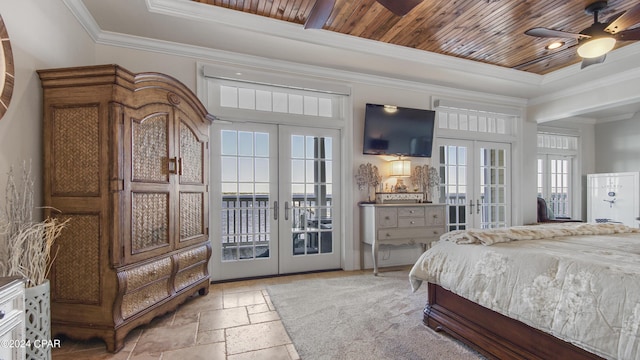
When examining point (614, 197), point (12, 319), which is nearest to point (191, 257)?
point (12, 319)

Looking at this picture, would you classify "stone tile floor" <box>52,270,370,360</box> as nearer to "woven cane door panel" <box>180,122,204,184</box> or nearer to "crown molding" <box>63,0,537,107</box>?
"woven cane door panel" <box>180,122,204,184</box>

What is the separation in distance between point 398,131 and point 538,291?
118 inches

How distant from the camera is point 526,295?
5.66ft

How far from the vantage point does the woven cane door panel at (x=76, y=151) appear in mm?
2150

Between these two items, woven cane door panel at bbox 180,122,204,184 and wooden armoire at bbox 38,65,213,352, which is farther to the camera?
woven cane door panel at bbox 180,122,204,184

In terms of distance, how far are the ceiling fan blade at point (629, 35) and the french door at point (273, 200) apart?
2.95 meters

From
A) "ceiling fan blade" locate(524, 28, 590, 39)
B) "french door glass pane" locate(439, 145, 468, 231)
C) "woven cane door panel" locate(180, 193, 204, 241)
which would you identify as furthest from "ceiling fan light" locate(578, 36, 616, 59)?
"woven cane door panel" locate(180, 193, 204, 241)

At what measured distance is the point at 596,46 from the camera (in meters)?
2.94

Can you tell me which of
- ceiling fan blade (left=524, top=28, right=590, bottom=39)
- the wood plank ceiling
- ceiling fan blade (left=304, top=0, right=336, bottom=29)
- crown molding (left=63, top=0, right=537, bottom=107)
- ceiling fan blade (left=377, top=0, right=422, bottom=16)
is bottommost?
ceiling fan blade (left=377, top=0, right=422, bottom=16)

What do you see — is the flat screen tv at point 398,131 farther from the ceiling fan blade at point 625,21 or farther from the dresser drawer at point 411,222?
the ceiling fan blade at point 625,21

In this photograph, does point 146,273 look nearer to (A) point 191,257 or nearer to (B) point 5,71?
(A) point 191,257

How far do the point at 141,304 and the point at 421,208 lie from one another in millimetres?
3247

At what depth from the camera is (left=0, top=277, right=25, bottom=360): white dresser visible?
4.22ft

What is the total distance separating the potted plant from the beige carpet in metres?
1.51
